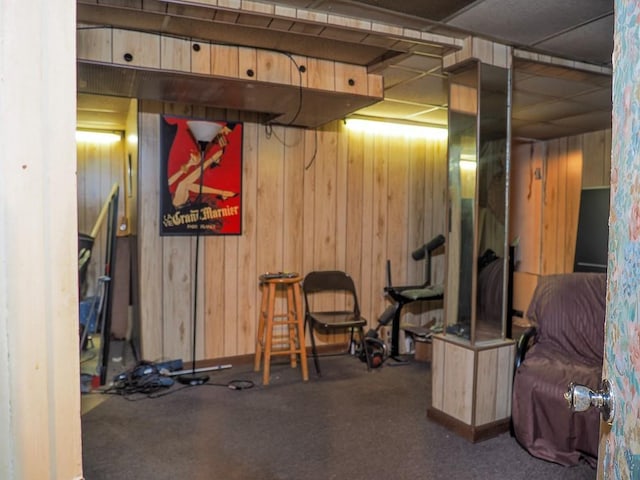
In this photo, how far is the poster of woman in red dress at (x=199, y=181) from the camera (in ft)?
12.9

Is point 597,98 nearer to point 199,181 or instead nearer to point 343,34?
point 343,34

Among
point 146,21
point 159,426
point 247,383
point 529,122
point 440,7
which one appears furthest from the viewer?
point 529,122

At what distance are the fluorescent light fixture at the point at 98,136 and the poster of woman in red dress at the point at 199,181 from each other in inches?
67.0

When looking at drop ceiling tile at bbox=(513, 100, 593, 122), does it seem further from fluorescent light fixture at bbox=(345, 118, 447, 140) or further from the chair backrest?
the chair backrest

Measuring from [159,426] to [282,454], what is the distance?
85 centimetres

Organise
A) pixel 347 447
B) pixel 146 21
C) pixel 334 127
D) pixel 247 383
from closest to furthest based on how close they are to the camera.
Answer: pixel 146 21 < pixel 347 447 < pixel 247 383 < pixel 334 127

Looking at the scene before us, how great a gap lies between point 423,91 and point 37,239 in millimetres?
3510

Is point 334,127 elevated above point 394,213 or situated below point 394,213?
above

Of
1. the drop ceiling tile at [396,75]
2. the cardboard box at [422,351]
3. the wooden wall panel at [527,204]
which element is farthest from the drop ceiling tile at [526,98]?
the cardboard box at [422,351]

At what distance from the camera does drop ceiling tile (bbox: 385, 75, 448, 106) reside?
11.6ft

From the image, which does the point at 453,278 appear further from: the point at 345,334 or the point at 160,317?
the point at 160,317

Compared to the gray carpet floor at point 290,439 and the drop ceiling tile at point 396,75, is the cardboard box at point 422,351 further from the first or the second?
the drop ceiling tile at point 396,75

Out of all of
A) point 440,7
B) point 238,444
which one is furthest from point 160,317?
point 440,7

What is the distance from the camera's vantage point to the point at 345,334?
15.5ft
